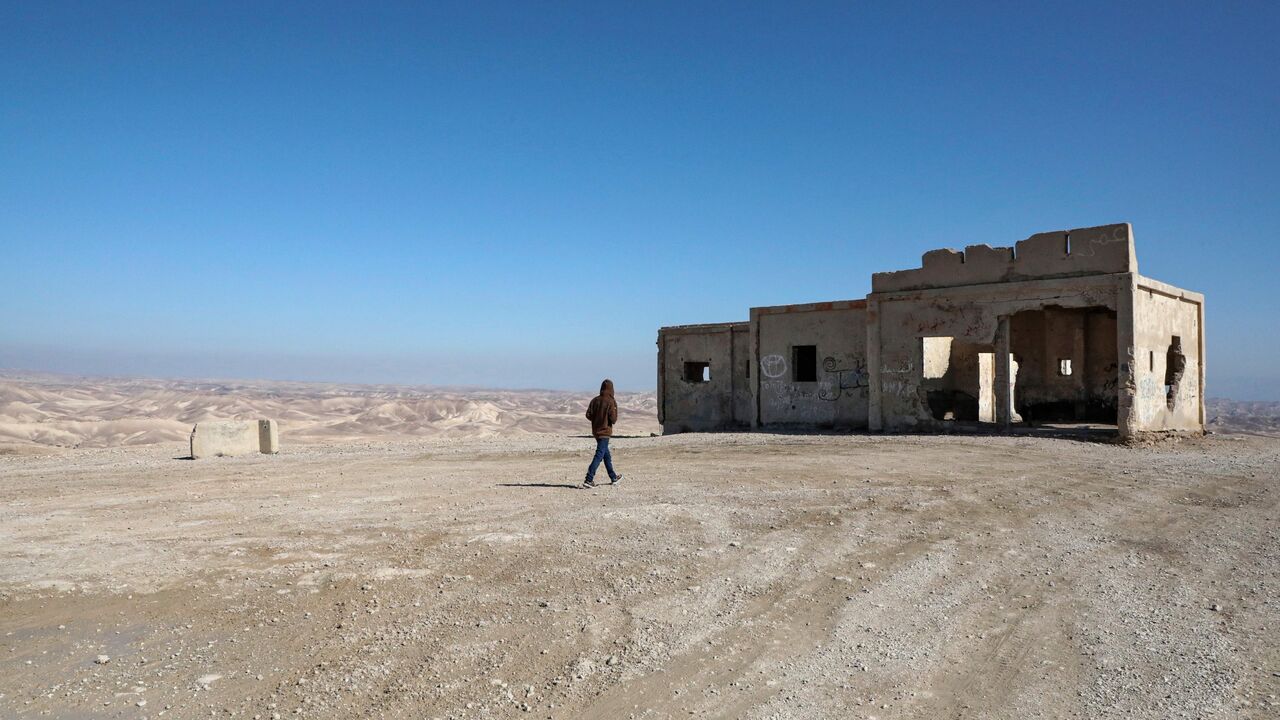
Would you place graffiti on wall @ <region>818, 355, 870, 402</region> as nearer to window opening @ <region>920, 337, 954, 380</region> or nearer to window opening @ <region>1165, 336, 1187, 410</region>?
window opening @ <region>920, 337, 954, 380</region>

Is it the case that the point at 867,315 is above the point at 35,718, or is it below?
above

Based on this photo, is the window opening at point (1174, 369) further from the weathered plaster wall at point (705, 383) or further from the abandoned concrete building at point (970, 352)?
the weathered plaster wall at point (705, 383)

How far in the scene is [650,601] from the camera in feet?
20.0

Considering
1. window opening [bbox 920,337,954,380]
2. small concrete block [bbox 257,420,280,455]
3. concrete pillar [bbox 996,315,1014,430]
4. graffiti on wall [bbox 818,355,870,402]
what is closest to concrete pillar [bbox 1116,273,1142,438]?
concrete pillar [bbox 996,315,1014,430]

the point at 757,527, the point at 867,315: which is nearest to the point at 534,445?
the point at 867,315

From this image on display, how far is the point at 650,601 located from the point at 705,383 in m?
19.7

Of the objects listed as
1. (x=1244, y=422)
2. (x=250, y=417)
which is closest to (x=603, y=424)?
(x=250, y=417)

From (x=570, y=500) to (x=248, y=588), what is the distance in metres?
4.41

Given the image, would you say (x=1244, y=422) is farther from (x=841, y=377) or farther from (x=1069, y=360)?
(x=841, y=377)

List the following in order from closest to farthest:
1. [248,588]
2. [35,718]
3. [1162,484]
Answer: [35,718] → [248,588] → [1162,484]

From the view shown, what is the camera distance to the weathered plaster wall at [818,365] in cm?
2145

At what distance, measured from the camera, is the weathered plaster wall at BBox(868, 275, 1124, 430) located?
59.4 feet

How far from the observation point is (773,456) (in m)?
15.8

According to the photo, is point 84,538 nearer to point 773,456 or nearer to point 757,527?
point 757,527
